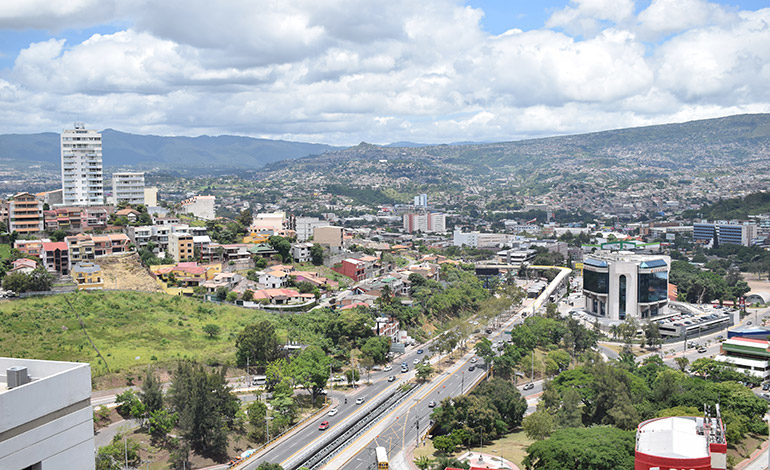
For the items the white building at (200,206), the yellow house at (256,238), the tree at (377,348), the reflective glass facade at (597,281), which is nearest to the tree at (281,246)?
the yellow house at (256,238)

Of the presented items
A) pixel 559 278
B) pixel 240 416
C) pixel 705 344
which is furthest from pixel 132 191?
pixel 705 344

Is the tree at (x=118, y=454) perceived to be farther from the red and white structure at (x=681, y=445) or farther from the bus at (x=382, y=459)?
the red and white structure at (x=681, y=445)

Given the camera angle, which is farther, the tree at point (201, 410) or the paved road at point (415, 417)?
the paved road at point (415, 417)

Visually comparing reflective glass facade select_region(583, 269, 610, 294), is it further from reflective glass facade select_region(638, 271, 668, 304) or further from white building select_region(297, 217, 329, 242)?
white building select_region(297, 217, 329, 242)

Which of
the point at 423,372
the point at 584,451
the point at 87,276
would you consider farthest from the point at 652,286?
the point at 87,276

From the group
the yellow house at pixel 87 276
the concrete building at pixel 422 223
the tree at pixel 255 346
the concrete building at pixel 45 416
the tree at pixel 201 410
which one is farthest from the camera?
the concrete building at pixel 422 223

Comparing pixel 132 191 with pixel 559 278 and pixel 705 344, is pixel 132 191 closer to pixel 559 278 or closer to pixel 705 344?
pixel 559 278
